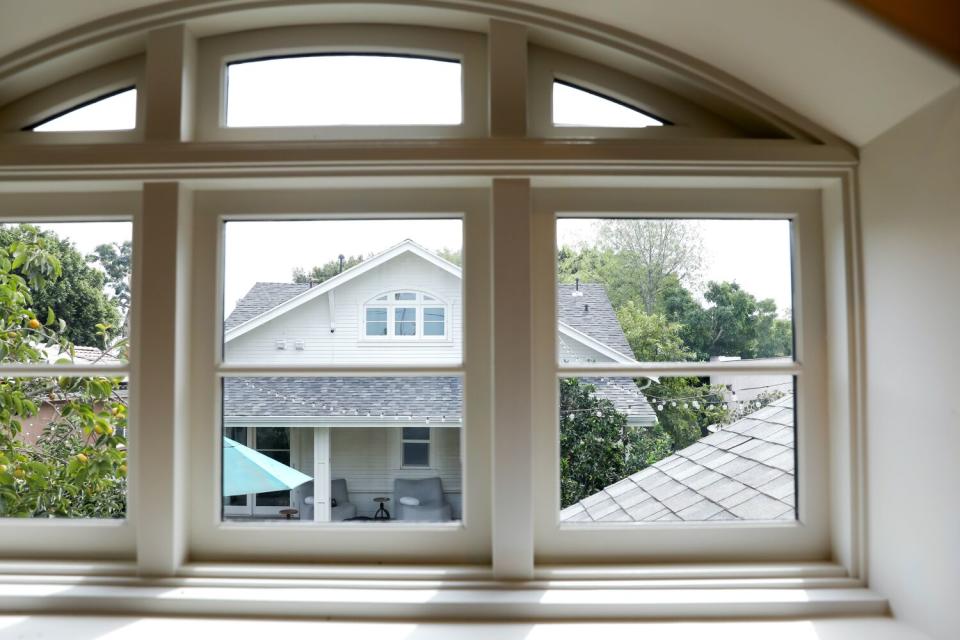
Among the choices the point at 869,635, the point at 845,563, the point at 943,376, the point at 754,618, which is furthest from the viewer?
the point at 845,563

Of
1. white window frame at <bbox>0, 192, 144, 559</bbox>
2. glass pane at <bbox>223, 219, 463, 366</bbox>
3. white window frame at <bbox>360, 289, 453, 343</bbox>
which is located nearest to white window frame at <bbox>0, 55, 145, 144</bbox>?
white window frame at <bbox>0, 192, 144, 559</bbox>

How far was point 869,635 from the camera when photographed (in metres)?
1.47

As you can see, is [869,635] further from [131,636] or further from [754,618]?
[131,636]

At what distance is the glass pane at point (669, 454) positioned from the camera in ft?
5.74

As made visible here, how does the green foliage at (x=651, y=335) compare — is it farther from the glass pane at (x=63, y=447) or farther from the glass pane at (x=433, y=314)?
the glass pane at (x=63, y=447)

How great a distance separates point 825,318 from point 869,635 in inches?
30.5

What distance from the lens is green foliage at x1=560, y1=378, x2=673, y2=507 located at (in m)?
1.75

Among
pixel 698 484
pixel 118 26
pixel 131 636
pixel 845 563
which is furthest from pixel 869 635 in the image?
pixel 118 26

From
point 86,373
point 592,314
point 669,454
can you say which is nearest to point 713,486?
point 669,454

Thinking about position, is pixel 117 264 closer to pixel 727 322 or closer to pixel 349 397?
pixel 349 397

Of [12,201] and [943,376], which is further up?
[12,201]

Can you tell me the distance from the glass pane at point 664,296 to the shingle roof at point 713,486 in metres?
0.23

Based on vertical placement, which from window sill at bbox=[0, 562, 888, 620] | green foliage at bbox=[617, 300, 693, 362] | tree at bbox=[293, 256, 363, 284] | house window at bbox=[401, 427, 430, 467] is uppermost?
tree at bbox=[293, 256, 363, 284]

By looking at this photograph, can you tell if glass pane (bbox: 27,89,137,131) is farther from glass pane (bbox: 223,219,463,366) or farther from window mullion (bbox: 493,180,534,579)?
window mullion (bbox: 493,180,534,579)
